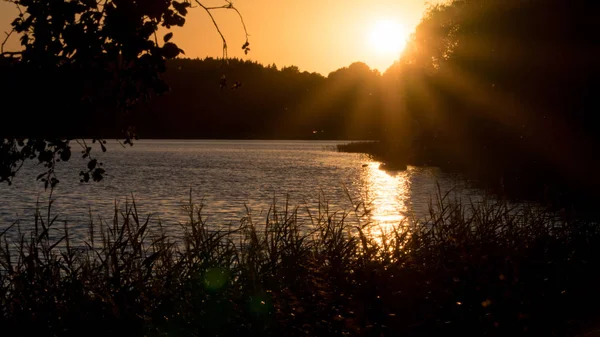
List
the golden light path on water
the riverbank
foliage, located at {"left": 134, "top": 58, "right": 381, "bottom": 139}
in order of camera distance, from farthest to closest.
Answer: foliage, located at {"left": 134, "top": 58, "right": 381, "bottom": 139}
the golden light path on water
the riverbank

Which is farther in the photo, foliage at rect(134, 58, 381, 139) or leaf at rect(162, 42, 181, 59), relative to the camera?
foliage at rect(134, 58, 381, 139)

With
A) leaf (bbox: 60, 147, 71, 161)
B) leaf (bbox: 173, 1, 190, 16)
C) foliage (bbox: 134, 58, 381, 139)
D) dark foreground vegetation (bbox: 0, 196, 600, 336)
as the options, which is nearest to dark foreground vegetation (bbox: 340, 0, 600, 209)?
dark foreground vegetation (bbox: 0, 196, 600, 336)

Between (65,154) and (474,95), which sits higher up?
(474,95)

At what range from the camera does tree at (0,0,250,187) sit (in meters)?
5.45

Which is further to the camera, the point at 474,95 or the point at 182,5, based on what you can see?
the point at 474,95

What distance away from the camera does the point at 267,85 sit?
18450 centimetres

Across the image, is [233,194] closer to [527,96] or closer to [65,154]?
[527,96]

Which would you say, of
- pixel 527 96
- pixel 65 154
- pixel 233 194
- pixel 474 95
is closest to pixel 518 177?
pixel 474 95

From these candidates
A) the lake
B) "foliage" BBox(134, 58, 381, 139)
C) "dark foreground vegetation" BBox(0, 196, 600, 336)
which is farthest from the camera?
"foliage" BBox(134, 58, 381, 139)

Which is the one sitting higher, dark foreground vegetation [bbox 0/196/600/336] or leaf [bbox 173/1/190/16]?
leaf [bbox 173/1/190/16]

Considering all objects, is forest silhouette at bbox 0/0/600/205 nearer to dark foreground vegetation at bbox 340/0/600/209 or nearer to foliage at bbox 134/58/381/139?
dark foreground vegetation at bbox 340/0/600/209

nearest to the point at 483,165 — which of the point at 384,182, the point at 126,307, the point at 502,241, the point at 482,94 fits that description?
the point at 384,182

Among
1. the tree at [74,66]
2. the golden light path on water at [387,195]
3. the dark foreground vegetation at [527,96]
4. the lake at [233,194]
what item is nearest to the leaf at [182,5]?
the tree at [74,66]

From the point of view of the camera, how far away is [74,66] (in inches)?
223
